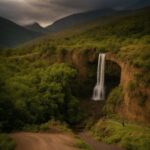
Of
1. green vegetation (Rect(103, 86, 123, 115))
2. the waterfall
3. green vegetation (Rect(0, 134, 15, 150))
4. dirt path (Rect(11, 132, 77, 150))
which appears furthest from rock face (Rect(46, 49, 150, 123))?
green vegetation (Rect(0, 134, 15, 150))

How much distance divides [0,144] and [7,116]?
14651mm

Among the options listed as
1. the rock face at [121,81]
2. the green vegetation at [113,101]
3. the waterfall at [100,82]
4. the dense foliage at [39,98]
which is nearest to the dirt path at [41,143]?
the dense foliage at [39,98]

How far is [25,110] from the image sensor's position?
47781 millimetres

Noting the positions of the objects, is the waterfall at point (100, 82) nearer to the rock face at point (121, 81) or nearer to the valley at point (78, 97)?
the valley at point (78, 97)

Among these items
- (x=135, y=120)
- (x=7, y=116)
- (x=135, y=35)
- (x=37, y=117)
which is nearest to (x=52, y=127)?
(x=37, y=117)

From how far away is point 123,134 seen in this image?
48.2m

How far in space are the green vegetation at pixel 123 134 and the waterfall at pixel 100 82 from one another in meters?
10.0

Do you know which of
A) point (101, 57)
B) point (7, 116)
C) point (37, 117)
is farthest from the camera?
point (101, 57)

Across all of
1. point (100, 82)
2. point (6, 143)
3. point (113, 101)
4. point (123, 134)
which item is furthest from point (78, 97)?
point (6, 143)

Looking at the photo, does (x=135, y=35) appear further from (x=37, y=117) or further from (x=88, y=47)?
(x=37, y=117)

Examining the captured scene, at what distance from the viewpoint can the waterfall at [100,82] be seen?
6538 centimetres

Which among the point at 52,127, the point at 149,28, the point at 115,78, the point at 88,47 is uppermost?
the point at 149,28

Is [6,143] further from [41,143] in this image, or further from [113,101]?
[113,101]

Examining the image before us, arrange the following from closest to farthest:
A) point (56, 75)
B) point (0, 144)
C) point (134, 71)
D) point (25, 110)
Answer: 1. point (0, 144)
2. point (25, 110)
3. point (134, 71)
4. point (56, 75)
